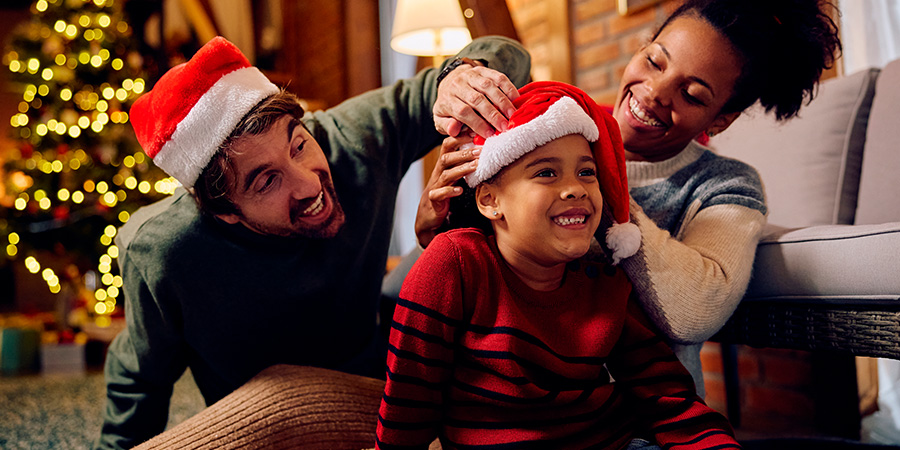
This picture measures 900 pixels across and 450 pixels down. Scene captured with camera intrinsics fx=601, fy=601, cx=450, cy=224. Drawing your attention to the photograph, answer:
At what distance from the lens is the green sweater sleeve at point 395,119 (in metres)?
1.21

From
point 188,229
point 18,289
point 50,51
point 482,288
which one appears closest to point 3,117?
point 18,289

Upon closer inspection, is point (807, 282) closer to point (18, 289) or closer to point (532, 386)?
point (532, 386)

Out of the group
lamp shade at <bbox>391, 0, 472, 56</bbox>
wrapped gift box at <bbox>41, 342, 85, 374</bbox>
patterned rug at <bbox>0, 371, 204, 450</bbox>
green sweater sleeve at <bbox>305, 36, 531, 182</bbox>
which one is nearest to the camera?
green sweater sleeve at <bbox>305, 36, 531, 182</bbox>

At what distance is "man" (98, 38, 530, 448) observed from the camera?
98cm

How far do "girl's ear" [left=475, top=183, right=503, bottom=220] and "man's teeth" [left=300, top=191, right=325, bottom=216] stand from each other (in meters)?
0.34

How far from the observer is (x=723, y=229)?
2.95ft

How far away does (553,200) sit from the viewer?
0.76m

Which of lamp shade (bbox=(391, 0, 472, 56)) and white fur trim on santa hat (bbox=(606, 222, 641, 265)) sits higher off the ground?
lamp shade (bbox=(391, 0, 472, 56))

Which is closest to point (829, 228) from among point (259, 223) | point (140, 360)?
point (259, 223)

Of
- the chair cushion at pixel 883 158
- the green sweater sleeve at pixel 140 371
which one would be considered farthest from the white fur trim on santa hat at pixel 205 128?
the chair cushion at pixel 883 158

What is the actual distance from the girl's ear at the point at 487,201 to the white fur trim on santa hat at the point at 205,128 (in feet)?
1.41

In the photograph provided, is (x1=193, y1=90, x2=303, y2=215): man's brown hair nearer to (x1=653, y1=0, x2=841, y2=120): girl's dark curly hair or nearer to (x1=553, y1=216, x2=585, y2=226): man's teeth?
(x1=553, y1=216, x2=585, y2=226): man's teeth

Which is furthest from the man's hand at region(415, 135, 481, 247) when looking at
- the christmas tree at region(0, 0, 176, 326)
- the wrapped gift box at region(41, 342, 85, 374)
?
the wrapped gift box at region(41, 342, 85, 374)

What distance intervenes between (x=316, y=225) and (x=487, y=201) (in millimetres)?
380
